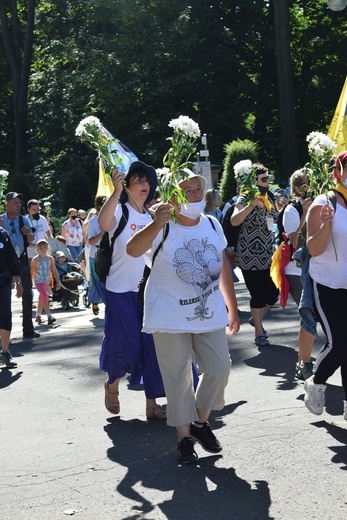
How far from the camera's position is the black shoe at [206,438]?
6.65m

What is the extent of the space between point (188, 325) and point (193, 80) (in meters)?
36.1

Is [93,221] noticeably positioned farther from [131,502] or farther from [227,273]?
[131,502]

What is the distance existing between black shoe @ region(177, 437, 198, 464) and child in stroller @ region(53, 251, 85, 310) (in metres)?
12.2

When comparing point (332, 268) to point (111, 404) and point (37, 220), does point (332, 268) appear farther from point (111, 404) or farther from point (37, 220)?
point (37, 220)

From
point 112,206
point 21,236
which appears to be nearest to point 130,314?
point 112,206

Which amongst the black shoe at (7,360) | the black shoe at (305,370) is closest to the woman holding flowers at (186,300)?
the black shoe at (305,370)

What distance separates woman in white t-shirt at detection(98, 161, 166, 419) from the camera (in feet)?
26.0

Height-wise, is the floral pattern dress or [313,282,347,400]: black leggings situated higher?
the floral pattern dress

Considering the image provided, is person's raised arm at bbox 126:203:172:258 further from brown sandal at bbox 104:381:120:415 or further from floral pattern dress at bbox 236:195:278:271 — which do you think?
floral pattern dress at bbox 236:195:278:271

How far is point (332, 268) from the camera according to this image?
22.9ft

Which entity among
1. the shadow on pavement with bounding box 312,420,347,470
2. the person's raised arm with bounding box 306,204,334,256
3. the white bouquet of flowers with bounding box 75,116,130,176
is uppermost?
the white bouquet of flowers with bounding box 75,116,130,176

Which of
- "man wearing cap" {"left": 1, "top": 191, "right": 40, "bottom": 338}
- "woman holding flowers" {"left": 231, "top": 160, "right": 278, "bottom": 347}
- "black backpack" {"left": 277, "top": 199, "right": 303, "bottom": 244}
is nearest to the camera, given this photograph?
"black backpack" {"left": 277, "top": 199, "right": 303, "bottom": 244}

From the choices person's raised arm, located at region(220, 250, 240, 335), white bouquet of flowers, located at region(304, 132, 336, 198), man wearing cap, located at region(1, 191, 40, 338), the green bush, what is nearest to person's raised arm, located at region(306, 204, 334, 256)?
white bouquet of flowers, located at region(304, 132, 336, 198)

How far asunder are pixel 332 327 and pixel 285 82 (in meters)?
31.6
